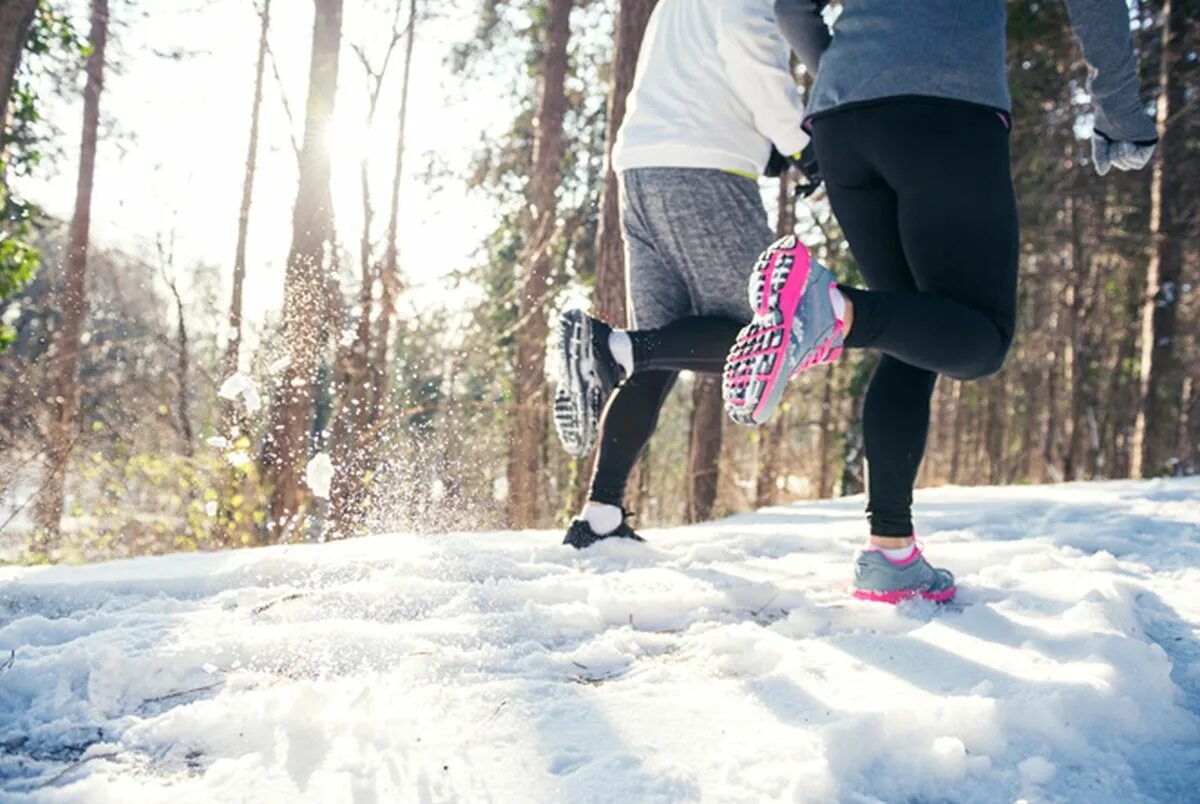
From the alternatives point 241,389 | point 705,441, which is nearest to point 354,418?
point 241,389

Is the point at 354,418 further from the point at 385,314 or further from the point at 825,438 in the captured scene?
the point at 825,438

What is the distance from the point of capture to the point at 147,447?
23.2ft

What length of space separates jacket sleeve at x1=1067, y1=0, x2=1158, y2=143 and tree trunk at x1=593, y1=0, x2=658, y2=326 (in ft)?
12.8

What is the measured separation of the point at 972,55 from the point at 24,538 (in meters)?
6.39

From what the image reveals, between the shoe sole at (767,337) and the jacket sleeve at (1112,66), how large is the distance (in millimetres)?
846

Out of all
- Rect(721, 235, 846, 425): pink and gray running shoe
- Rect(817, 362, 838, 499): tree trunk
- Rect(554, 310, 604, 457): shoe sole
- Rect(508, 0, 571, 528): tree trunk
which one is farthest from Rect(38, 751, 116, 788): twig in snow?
Rect(817, 362, 838, 499): tree trunk

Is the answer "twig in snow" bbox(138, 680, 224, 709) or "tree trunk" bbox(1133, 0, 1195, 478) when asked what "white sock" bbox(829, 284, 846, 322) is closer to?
"twig in snow" bbox(138, 680, 224, 709)

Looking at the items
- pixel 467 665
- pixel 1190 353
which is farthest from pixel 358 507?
pixel 1190 353

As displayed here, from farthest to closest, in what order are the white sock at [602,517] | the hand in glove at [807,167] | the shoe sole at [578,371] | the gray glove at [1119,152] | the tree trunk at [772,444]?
the tree trunk at [772,444] → the white sock at [602,517] → the hand in glove at [807,167] → the shoe sole at [578,371] → the gray glove at [1119,152]

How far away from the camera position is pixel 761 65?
2211mm

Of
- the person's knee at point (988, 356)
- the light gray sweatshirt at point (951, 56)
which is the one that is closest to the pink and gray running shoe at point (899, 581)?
the person's knee at point (988, 356)

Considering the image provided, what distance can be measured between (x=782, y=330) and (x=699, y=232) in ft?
2.81

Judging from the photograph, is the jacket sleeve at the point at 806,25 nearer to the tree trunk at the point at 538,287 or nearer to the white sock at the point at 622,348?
the white sock at the point at 622,348

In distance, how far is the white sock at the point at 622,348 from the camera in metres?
2.22
